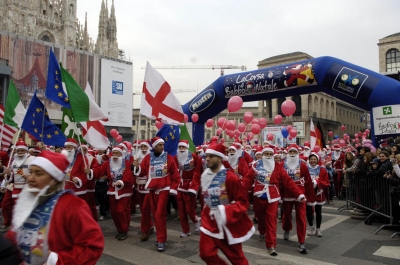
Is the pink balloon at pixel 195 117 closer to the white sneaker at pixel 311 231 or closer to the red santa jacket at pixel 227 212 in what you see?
the white sneaker at pixel 311 231

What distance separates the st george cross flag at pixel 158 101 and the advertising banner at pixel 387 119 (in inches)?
270

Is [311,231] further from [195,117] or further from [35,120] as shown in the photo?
[195,117]

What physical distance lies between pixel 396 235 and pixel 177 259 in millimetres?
4643

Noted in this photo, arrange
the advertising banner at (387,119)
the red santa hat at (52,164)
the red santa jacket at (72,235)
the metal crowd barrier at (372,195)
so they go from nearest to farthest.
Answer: the red santa jacket at (72,235) < the red santa hat at (52,164) < the metal crowd barrier at (372,195) < the advertising banner at (387,119)

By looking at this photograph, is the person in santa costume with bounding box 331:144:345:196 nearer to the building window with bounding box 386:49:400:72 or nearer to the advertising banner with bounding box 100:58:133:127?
the building window with bounding box 386:49:400:72

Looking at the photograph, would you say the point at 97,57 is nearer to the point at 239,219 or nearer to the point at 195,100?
the point at 195,100

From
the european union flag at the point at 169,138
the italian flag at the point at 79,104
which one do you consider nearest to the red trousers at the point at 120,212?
the italian flag at the point at 79,104

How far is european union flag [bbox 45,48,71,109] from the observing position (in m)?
7.63

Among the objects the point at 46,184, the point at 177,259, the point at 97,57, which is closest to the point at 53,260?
the point at 46,184

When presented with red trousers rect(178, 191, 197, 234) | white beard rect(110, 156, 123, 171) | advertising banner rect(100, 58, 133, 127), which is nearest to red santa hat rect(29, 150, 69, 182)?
white beard rect(110, 156, 123, 171)

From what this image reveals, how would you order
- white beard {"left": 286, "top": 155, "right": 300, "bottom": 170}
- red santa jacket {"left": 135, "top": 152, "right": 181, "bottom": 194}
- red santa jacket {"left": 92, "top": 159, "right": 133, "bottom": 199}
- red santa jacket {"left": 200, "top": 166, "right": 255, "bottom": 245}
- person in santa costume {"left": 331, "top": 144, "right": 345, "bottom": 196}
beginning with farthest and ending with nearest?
person in santa costume {"left": 331, "top": 144, "right": 345, "bottom": 196} < red santa jacket {"left": 92, "top": 159, "right": 133, "bottom": 199} < white beard {"left": 286, "top": 155, "right": 300, "bottom": 170} < red santa jacket {"left": 135, "top": 152, "right": 181, "bottom": 194} < red santa jacket {"left": 200, "top": 166, "right": 255, "bottom": 245}

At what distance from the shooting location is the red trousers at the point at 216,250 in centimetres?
402

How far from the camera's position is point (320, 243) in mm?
6887

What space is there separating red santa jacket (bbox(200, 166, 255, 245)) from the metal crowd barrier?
4.78 metres
